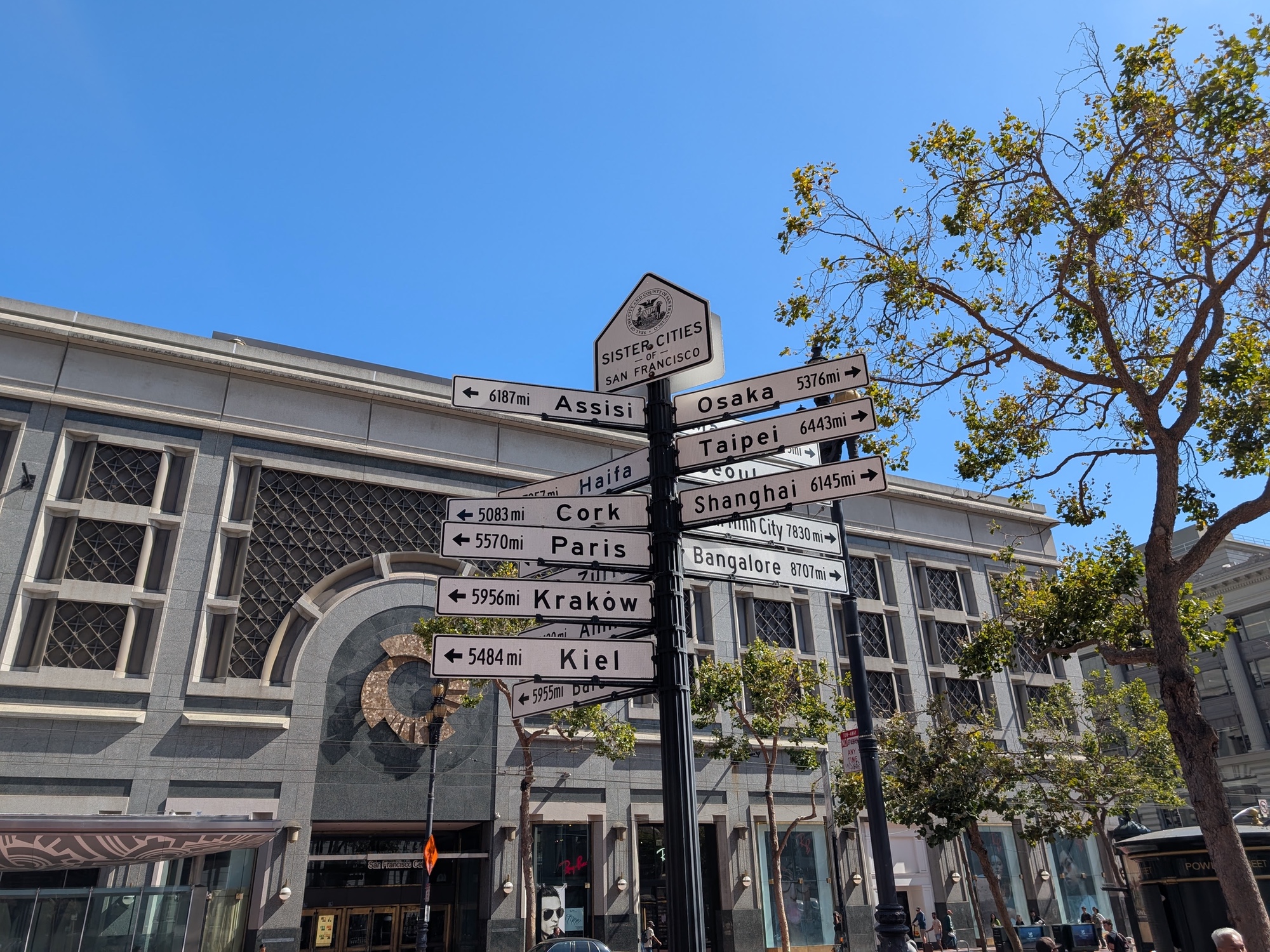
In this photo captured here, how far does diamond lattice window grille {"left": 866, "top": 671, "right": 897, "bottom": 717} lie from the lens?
35312 mm

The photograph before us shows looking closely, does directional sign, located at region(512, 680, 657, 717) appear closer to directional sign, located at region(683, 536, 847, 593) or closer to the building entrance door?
directional sign, located at region(683, 536, 847, 593)

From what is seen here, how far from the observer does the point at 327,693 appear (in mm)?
26938

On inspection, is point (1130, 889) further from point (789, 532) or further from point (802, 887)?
point (789, 532)

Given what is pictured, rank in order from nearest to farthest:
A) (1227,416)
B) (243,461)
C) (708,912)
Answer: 1. (1227,416)
2. (243,461)
3. (708,912)

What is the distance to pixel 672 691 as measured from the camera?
525 cm

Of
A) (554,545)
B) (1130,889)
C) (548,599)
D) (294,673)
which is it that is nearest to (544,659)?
(548,599)

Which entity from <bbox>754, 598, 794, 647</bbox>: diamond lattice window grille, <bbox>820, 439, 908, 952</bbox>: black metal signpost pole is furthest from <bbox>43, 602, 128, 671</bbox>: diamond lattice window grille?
<bbox>820, 439, 908, 952</bbox>: black metal signpost pole

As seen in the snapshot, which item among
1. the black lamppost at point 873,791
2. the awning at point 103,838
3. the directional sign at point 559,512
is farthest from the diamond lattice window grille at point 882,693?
the directional sign at point 559,512

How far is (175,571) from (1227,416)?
1029 inches

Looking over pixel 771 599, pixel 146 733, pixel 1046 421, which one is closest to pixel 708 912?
pixel 771 599

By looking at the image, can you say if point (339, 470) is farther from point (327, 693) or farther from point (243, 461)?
point (327, 693)

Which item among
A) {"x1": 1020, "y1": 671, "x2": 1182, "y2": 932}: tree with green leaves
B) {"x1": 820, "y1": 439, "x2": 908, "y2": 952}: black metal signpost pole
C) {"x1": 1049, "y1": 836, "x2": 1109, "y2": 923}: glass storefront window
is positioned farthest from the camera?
{"x1": 1049, "y1": 836, "x2": 1109, "y2": 923}: glass storefront window

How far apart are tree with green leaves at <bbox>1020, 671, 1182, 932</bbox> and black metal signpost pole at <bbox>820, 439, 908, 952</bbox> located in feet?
60.3

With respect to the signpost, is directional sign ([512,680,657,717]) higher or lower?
lower
